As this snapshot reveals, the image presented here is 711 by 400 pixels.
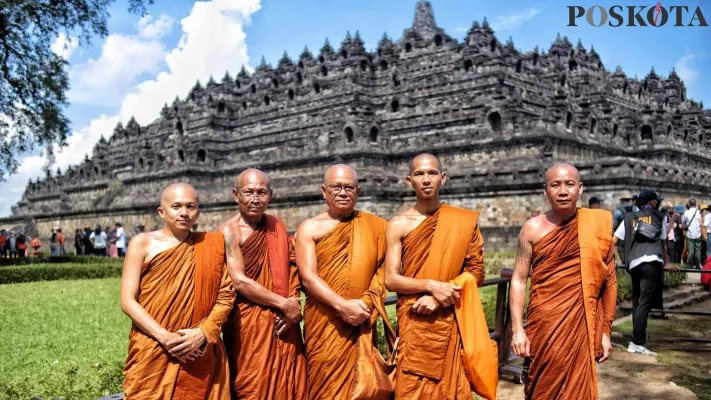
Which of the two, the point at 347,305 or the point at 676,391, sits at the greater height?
the point at 347,305

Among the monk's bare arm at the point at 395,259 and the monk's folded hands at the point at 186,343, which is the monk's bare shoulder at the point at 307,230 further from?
the monk's folded hands at the point at 186,343

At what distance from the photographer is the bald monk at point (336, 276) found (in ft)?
17.0

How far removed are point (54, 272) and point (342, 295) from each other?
654 inches

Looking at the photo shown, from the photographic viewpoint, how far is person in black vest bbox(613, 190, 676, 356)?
871 cm

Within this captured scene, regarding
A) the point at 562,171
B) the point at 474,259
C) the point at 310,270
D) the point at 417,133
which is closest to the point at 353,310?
the point at 310,270

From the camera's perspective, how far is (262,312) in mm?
5188

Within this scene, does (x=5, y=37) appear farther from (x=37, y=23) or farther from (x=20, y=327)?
(x=20, y=327)

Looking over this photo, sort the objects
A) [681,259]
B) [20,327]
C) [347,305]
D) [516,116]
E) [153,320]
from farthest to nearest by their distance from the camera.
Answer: [516,116], [681,259], [20,327], [347,305], [153,320]

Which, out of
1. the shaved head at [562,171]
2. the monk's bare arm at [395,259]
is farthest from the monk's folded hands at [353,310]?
the shaved head at [562,171]

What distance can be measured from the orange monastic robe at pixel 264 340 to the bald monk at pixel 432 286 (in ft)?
2.78

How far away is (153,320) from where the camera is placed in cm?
462

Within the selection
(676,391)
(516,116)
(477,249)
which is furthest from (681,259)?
(477,249)

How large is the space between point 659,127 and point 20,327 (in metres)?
34.4

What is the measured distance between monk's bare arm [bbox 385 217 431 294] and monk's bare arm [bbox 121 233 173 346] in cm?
174
